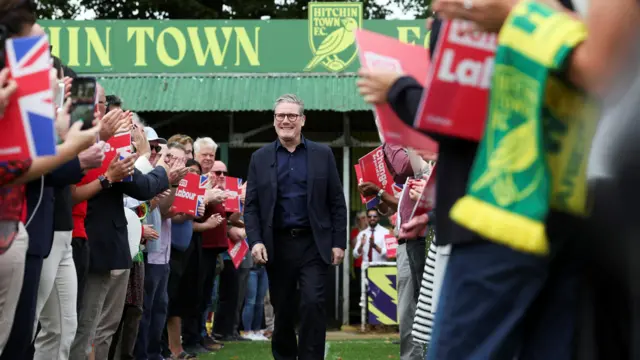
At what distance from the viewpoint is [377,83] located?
11.6ft

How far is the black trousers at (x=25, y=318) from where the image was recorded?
4609mm

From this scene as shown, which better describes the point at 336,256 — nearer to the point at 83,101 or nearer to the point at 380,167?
the point at 380,167

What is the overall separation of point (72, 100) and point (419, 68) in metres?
1.76

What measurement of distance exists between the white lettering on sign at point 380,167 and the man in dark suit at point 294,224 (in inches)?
15.8

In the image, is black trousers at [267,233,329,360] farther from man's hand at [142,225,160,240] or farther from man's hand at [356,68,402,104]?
man's hand at [356,68,402,104]

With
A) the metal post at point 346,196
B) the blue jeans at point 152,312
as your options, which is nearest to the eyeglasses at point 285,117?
the blue jeans at point 152,312

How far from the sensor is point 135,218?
27.0 ft

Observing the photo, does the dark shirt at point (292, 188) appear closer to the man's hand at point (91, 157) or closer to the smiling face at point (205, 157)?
the man's hand at point (91, 157)

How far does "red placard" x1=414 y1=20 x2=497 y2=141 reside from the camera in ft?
10.2

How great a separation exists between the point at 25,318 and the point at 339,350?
321 inches

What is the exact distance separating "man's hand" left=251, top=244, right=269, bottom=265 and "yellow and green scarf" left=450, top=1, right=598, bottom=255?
5704mm

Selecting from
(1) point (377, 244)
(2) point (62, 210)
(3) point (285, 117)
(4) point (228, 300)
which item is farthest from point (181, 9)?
(2) point (62, 210)

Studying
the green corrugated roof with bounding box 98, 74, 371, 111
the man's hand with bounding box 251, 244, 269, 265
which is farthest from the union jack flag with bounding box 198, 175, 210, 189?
the green corrugated roof with bounding box 98, 74, 371, 111

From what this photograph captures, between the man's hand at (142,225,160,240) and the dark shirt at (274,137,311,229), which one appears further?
the man's hand at (142,225,160,240)
